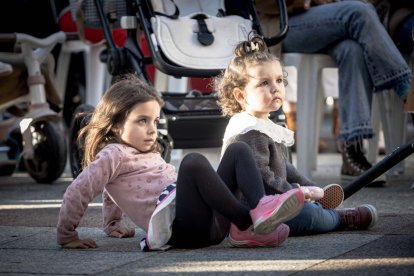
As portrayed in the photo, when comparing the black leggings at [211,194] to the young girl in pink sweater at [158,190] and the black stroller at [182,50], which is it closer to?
the young girl in pink sweater at [158,190]

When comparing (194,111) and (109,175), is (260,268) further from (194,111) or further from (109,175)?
(194,111)

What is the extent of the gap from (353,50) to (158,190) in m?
2.15

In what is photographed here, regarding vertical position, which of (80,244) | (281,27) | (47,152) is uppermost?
(281,27)

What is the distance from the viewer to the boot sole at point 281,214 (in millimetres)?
3346

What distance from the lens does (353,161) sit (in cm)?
593

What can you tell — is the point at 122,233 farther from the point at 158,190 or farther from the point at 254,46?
the point at 254,46

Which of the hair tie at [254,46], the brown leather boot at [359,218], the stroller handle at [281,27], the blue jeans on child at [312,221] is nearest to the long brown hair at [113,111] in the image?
the hair tie at [254,46]

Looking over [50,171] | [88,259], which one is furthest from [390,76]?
[88,259]

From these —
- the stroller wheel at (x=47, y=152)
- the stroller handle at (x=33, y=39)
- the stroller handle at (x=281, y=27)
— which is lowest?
the stroller wheel at (x=47, y=152)

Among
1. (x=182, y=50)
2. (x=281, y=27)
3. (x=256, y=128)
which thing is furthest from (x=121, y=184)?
(x=281, y=27)

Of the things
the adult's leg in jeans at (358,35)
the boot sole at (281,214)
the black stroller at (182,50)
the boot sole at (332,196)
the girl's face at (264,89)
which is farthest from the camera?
the adult's leg in jeans at (358,35)

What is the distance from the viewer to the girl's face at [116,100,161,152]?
376 centimetres

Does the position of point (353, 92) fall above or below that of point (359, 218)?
above

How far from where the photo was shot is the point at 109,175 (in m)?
3.68
